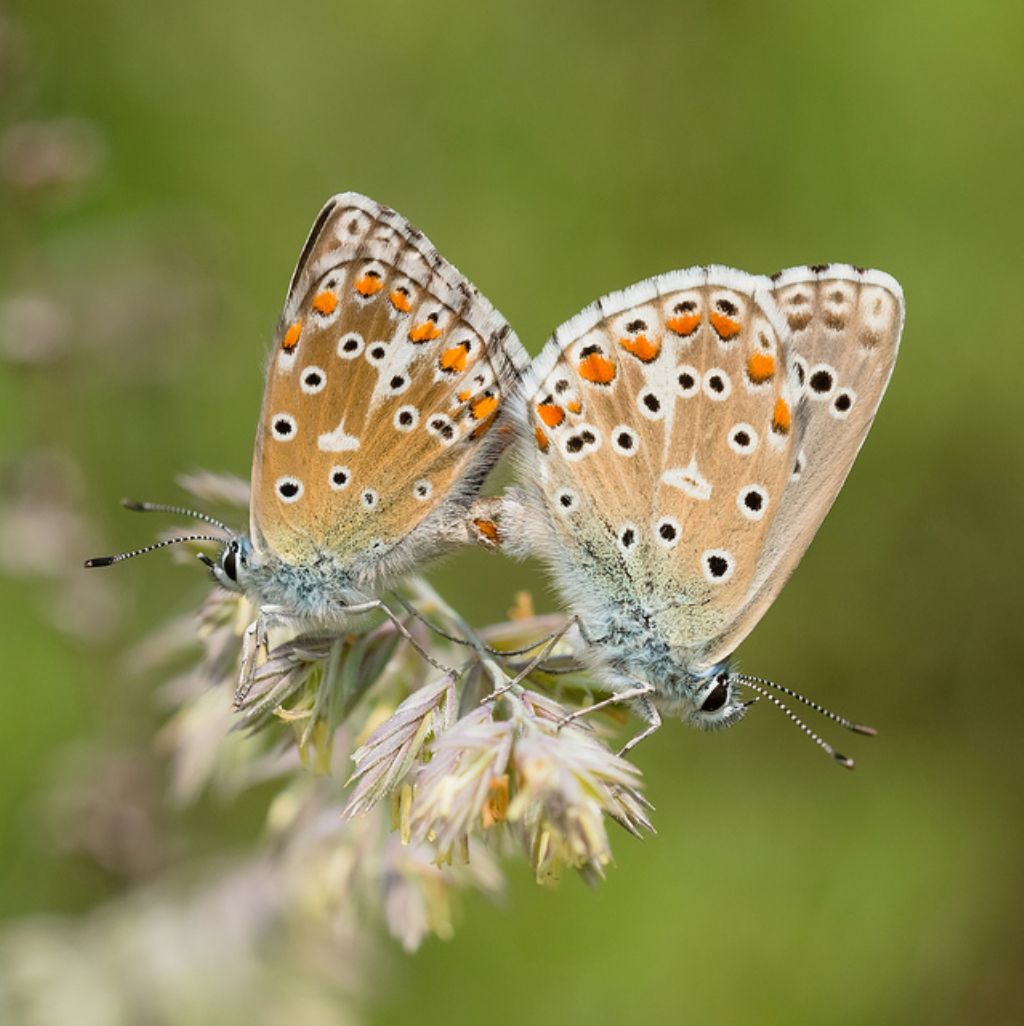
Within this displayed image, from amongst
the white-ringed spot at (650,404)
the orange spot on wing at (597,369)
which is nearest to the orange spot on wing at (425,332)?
the orange spot on wing at (597,369)

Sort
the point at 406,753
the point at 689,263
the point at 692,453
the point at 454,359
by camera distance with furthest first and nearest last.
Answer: the point at 689,263, the point at 692,453, the point at 454,359, the point at 406,753

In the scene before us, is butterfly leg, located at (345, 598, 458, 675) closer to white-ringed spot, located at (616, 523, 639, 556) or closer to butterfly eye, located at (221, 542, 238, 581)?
butterfly eye, located at (221, 542, 238, 581)

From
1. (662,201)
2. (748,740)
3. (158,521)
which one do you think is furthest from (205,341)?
(748,740)

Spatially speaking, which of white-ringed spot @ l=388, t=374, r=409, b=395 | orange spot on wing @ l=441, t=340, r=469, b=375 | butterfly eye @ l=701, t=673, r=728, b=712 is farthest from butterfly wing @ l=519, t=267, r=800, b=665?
white-ringed spot @ l=388, t=374, r=409, b=395

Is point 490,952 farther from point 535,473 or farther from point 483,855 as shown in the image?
point 535,473

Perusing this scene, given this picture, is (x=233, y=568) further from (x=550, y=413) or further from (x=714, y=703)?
(x=714, y=703)

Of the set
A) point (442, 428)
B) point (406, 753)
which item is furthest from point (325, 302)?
point (406, 753)
